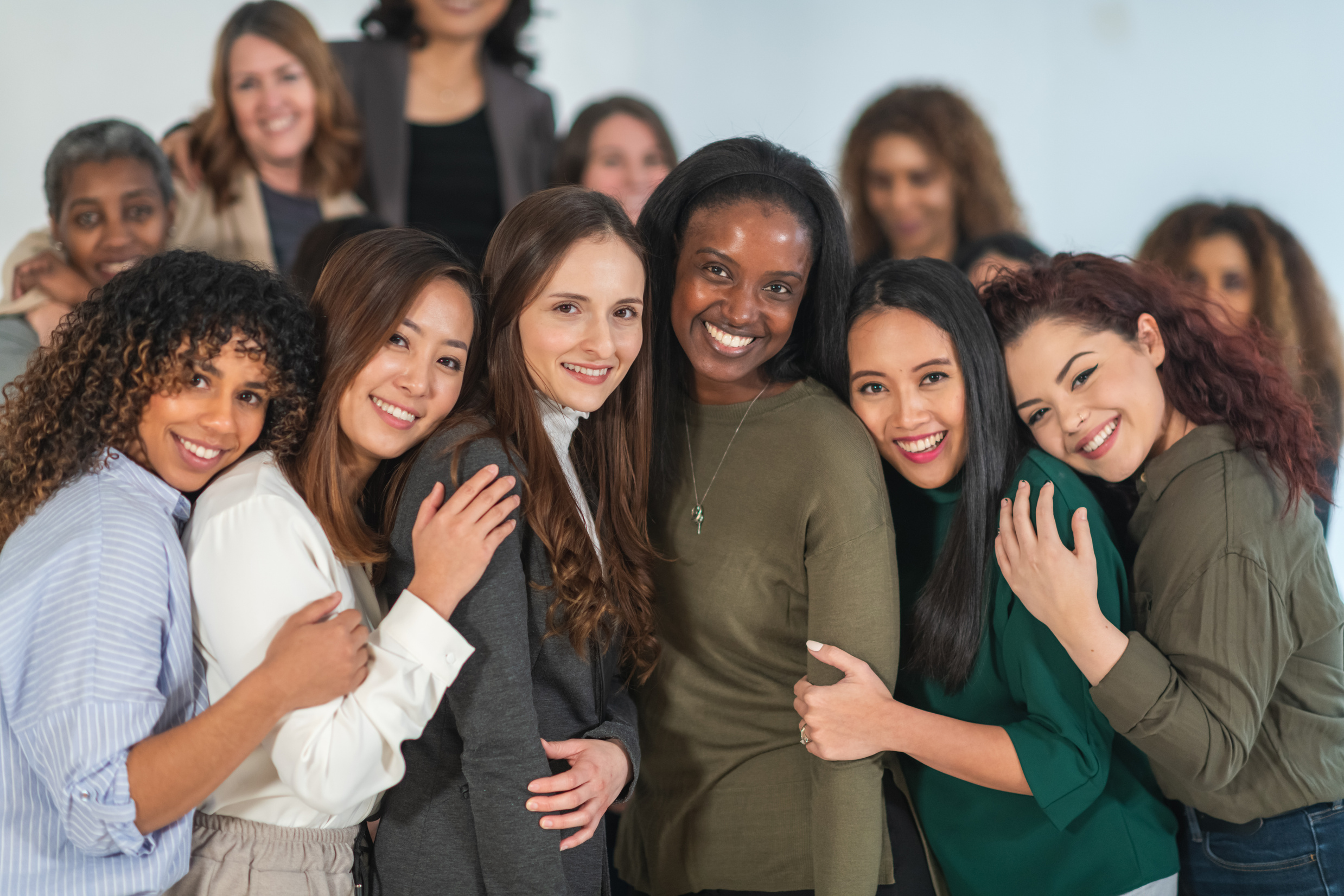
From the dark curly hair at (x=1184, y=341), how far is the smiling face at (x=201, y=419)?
1.35 metres

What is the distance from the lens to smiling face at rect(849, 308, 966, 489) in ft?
6.23

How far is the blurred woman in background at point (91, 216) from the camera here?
2.94 meters

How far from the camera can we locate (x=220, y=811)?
154 centimetres

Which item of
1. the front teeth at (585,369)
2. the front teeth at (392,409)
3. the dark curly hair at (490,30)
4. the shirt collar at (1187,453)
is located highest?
the dark curly hair at (490,30)

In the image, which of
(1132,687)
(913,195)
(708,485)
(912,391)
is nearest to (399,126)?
(913,195)

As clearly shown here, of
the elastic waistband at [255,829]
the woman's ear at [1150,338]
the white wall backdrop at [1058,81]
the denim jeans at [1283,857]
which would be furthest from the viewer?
the white wall backdrop at [1058,81]

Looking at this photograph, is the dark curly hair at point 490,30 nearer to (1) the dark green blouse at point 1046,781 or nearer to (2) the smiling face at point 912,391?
(2) the smiling face at point 912,391

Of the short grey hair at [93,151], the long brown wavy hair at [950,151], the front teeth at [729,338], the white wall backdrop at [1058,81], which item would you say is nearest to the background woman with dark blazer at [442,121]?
the white wall backdrop at [1058,81]

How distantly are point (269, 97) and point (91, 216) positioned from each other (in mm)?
912

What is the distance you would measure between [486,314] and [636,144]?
7.98 feet

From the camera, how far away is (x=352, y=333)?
1.70m

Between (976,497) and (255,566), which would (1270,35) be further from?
(255,566)

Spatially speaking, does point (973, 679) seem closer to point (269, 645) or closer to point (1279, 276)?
point (269, 645)

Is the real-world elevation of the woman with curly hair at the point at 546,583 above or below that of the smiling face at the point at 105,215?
below
